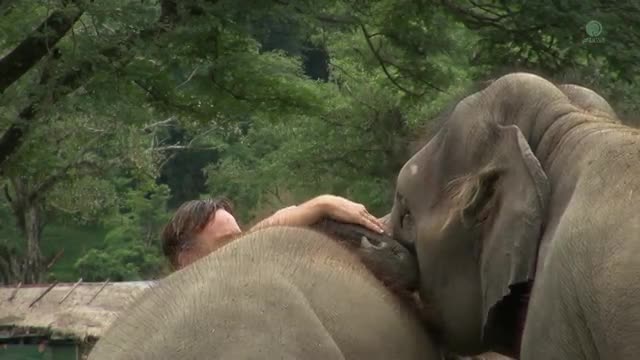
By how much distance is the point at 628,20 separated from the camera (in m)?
12.5

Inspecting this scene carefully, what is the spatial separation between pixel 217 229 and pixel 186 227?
0.11 metres

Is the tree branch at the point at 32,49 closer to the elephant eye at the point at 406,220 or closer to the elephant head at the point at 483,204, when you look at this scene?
the elephant eye at the point at 406,220

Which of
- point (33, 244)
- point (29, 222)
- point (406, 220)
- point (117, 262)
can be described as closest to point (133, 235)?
point (117, 262)

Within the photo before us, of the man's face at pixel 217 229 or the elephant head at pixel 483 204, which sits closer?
the elephant head at pixel 483 204

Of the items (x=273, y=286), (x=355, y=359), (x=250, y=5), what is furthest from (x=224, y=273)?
(x=250, y=5)

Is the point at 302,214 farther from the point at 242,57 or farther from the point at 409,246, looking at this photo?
the point at 242,57

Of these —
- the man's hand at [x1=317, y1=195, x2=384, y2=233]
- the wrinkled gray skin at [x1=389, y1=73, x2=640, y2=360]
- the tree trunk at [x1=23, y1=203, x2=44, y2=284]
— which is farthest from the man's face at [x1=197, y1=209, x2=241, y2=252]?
the tree trunk at [x1=23, y1=203, x2=44, y2=284]

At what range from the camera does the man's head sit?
14.3ft

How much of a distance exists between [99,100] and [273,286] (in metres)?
10.00

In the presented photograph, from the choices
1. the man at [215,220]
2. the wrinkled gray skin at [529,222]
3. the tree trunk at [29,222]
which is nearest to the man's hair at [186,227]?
the man at [215,220]

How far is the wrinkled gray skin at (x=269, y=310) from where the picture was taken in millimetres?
3215

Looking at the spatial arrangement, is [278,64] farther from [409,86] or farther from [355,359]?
[355,359]

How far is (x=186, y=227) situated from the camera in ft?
14.5

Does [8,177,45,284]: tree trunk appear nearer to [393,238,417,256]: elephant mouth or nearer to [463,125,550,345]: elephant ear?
[393,238,417,256]: elephant mouth
